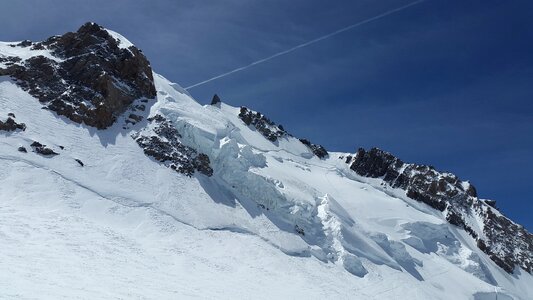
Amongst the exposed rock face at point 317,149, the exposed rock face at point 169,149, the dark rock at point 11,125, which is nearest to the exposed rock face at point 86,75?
the exposed rock face at point 169,149

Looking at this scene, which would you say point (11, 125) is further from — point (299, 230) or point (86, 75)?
point (299, 230)

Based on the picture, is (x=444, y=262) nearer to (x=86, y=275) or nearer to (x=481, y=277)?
(x=481, y=277)

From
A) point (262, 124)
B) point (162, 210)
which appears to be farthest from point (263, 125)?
point (162, 210)

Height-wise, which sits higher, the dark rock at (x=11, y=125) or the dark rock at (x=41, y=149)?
the dark rock at (x=11, y=125)

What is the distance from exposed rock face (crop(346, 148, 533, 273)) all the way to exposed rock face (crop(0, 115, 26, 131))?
70.7 metres

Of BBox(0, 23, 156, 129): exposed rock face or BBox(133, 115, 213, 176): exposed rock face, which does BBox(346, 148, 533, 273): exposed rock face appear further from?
BBox(0, 23, 156, 129): exposed rock face

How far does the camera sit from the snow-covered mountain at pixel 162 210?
34.0 m

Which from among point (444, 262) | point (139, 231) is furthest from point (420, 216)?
point (139, 231)

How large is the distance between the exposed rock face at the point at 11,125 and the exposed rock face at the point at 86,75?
609cm

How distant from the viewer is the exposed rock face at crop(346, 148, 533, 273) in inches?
3762

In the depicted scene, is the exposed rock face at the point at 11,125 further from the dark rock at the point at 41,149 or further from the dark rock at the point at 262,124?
the dark rock at the point at 262,124

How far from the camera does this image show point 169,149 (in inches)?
2229

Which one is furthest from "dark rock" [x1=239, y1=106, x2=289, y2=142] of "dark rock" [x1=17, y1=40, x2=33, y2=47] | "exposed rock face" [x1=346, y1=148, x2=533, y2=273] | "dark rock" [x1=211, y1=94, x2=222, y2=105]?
"dark rock" [x1=17, y1=40, x2=33, y2=47]

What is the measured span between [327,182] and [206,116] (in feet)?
82.3
